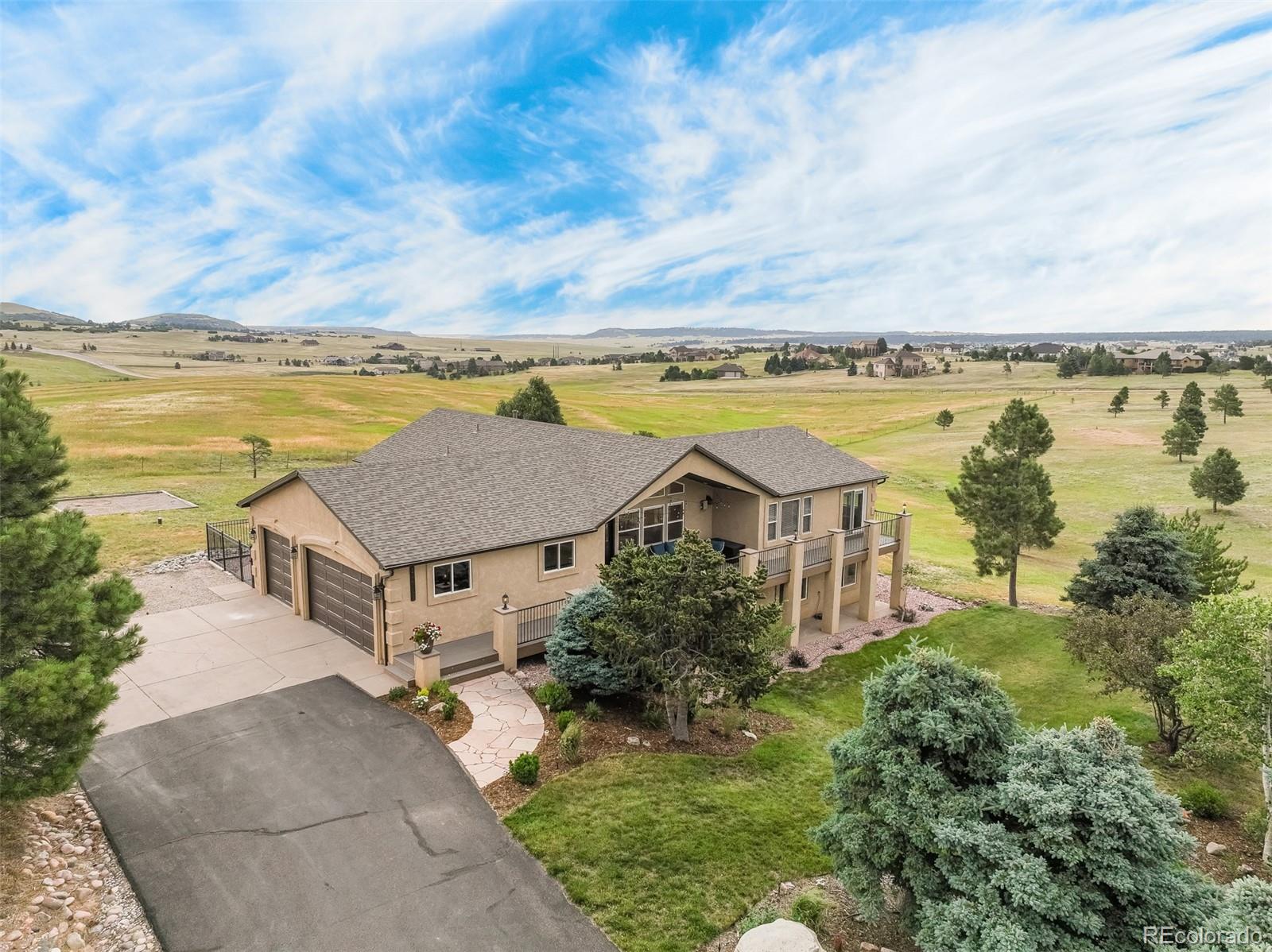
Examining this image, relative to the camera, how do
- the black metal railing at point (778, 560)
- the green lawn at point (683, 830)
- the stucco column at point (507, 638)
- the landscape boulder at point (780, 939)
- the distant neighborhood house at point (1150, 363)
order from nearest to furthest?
the landscape boulder at point (780, 939), the green lawn at point (683, 830), the stucco column at point (507, 638), the black metal railing at point (778, 560), the distant neighborhood house at point (1150, 363)

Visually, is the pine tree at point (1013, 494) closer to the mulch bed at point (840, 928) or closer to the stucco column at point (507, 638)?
the stucco column at point (507, 638)

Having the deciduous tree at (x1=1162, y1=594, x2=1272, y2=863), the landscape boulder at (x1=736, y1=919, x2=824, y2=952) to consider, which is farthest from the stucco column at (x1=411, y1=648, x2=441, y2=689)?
the deciduous tree at (x1=1162, y1=594, x2=1272, y2=863)

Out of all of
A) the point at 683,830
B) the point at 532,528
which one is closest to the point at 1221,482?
the point at 532,528

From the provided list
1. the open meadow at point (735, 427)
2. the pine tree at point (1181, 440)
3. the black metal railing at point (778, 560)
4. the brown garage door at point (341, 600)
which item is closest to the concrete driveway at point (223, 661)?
the brown garage door at point (341, 600)

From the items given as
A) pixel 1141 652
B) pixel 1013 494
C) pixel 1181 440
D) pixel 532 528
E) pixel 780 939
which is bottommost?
pixel 780 939

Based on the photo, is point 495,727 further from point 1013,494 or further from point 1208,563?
point 1208,563

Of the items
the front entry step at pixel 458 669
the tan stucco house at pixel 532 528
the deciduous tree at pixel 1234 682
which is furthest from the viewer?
the tan stucco house at pixel 532 528

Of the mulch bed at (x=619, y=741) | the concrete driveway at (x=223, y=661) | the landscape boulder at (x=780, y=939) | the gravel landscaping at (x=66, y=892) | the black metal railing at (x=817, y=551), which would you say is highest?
the black metal railing at (x=817, y=551)

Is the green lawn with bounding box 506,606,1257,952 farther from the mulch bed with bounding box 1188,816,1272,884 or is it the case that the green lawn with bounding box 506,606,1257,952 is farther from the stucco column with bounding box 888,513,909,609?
the stucco column with bounding box 888,513,909,609
